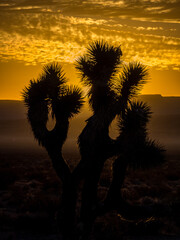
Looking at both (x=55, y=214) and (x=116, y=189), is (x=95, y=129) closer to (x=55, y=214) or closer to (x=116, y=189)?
(x=116, y=189)

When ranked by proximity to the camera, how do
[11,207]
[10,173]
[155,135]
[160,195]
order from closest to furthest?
[11,207] < [160,195] < [10,173] < [155,135]

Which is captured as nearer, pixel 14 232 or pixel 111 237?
pixel 111 237

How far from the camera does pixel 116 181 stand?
866 centimetres

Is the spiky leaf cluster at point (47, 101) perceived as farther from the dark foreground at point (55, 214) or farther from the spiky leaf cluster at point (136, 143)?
the dark foreground at point (55, 214)

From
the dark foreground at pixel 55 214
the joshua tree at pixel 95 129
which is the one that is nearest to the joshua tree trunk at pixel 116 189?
the joshua tree at pixel 95 129

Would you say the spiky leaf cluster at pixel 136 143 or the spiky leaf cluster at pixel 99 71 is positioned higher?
the spiky leaf cluster at pixel 99 71

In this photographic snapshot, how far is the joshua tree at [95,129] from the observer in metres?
8.56

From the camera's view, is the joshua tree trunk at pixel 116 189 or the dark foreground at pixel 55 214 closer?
the joshua tree trunk at pixel 116 189

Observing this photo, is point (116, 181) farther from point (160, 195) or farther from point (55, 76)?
point (160, 195)

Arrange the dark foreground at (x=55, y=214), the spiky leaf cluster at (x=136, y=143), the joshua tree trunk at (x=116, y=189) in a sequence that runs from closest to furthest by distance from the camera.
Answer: the spiky leaf cluster at (x=136, y=143) → the joshua tree trunk at (x=116, y=189) → the dark foreground at (x=55, y=214)

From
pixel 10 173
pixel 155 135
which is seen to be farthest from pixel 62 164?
pixel 155 135

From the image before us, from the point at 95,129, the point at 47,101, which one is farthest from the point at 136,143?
the point at 47,101

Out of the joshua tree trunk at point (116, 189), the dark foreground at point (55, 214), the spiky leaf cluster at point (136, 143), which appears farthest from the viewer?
the dark foreground at point (55, 214)

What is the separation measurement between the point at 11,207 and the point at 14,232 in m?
3.22
